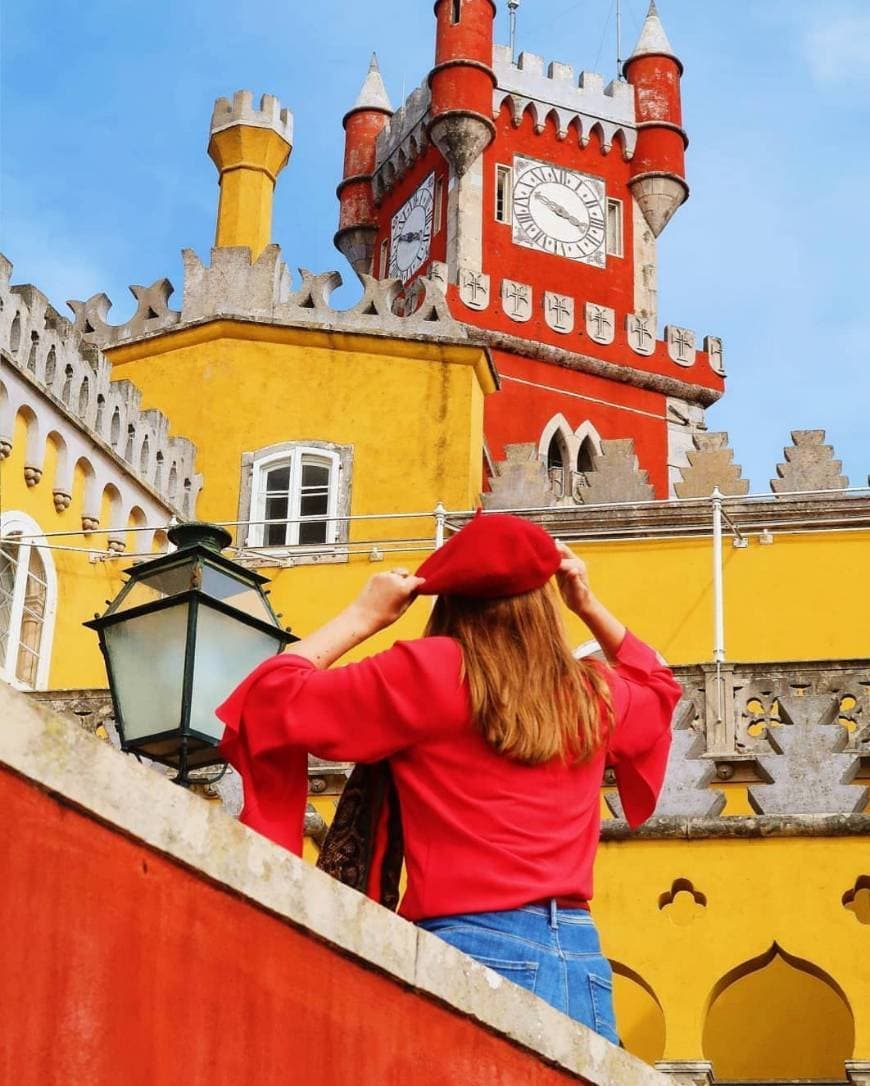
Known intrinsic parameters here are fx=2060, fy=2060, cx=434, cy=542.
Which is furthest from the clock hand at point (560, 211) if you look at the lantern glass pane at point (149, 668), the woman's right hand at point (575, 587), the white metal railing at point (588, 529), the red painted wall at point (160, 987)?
the red painted wall at point (160, 987)

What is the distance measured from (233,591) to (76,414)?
449 inches

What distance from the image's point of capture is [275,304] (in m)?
21.2

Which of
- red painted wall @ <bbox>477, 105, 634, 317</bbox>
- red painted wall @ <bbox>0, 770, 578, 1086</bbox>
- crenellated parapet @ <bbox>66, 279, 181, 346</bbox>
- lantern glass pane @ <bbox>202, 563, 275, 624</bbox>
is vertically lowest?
red painted wall @ <bbox>0, 770, 578, 1086</bbox>

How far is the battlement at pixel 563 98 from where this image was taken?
126 ft

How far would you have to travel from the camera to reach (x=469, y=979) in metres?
4.19

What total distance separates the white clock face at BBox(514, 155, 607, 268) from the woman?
111ft

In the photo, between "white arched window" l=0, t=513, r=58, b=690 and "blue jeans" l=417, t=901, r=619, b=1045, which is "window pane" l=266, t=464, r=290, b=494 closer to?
"white arched window" l=0, t=513, r=58, b=690

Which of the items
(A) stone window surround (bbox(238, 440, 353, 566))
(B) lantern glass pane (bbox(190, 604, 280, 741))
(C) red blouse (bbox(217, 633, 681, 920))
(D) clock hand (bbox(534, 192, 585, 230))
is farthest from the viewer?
(D) clock hand (bbox(534, 192, 585, 230))

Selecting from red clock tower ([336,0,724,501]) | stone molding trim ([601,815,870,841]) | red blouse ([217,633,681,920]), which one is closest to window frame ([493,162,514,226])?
red clock tower ([336,0,724,501])

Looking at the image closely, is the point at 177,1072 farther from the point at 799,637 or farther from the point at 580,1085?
the point at 799,637

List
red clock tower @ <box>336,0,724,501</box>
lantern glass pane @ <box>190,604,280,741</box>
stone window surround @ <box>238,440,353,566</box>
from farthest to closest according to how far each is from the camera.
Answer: red clock tower @ <box>336,0,724,501</box> < stone window surround @ <box>238,440,353,566</box> < lantern glass pane @ <box>190,604,280,741</box>

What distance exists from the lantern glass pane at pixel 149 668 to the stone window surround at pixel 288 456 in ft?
43.5

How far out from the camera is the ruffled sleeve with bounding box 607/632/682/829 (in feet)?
14.8

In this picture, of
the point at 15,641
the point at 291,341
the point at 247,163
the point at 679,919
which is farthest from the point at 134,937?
the point at 247,163
